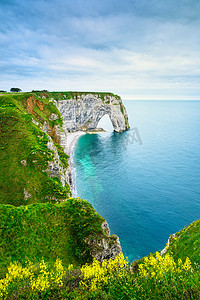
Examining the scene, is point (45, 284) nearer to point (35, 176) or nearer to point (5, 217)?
point (5, 217)

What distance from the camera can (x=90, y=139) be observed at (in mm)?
125438

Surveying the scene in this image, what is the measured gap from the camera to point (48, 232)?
24.9 metres

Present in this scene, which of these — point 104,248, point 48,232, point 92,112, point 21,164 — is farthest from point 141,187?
point 92,112

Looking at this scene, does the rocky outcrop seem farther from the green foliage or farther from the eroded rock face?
the eroded rock face

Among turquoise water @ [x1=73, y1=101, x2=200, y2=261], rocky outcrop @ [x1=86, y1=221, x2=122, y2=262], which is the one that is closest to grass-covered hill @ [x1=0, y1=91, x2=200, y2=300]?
rocky outcrop @ [x1=86, y1=221, x2=122, y2=262]

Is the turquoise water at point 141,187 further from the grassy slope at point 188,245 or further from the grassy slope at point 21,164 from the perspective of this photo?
the grassy slope at point 21,164

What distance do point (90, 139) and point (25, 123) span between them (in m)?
80.9

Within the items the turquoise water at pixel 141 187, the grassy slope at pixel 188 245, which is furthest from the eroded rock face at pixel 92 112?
the grassy slope at pixel 188 245

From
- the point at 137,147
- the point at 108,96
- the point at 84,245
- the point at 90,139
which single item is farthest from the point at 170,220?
the point at 108,96

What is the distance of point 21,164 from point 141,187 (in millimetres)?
42929

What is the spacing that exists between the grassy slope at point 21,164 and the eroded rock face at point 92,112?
93493 millimetres

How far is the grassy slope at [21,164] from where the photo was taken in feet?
105

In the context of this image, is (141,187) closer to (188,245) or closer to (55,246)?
Result: (188,245)

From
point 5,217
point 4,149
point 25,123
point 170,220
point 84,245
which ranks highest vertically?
point 25,123
